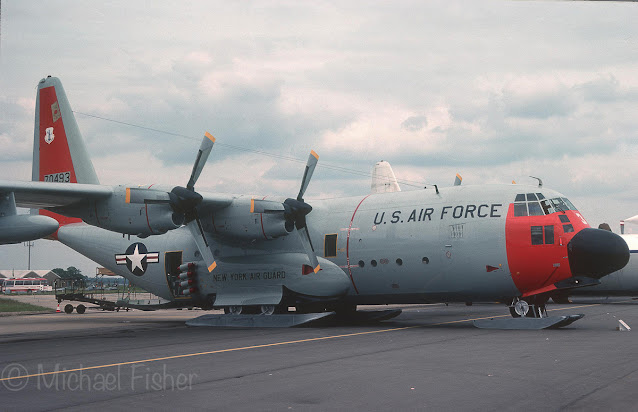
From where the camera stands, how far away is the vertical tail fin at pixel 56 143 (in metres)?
24.8

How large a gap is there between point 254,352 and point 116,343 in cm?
434

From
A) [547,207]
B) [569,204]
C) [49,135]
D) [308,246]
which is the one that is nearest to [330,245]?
[308,246]

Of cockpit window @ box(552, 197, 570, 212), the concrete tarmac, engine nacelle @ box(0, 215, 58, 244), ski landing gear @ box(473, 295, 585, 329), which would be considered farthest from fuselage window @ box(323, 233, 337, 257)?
engine nacelle @ box(0, 215, 58, 244)

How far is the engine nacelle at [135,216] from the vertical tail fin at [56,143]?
556 cm

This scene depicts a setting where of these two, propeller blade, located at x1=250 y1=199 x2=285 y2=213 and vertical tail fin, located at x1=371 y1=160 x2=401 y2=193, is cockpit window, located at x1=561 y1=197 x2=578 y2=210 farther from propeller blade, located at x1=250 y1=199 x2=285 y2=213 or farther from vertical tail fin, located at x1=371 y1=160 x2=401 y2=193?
vertical tail fin, located at x1=371 y1=160 x2=401 y2=193

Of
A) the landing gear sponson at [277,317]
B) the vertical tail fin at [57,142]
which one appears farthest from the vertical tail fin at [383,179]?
the vertical tail fin at [57,142]

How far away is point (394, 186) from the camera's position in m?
43.2

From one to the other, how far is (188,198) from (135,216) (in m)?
1.66

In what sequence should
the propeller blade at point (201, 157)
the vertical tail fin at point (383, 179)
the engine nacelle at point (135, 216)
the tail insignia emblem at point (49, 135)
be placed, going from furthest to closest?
the vertical tail fin at point (383, 179) → the tail insignia emblem at point (49, 135) → the propeller blade at point (201, 157) → the engine nacelle at point (135, 216)

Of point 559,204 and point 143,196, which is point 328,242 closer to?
point 143,196

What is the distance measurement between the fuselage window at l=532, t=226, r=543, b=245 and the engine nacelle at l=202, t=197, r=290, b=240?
24.5 ft

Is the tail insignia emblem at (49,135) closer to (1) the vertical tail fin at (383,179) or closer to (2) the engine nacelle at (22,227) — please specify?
(2) the engine nacelle at (22,227)

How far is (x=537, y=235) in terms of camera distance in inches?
707

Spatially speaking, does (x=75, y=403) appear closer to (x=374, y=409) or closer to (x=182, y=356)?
(x=374, y=409)
